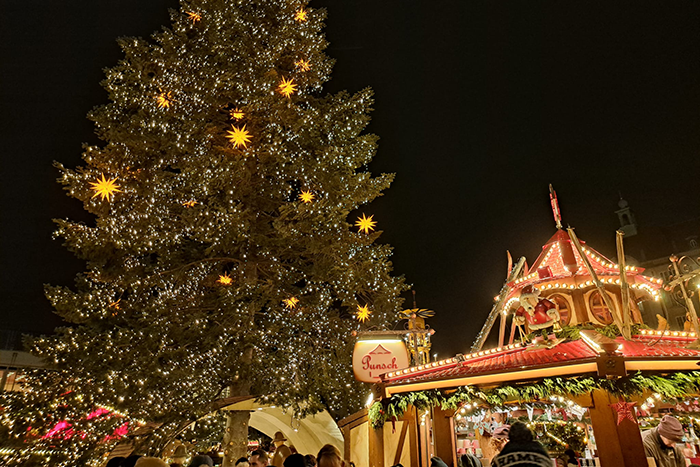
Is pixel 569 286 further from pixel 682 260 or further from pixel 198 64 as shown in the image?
pixel 198 64

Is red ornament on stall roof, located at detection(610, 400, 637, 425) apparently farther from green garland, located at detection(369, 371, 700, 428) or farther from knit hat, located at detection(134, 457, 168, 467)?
knit hat, located at detection(134, 457, 168, 467)

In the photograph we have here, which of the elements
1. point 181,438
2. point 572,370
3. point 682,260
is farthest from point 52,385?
point 682,260

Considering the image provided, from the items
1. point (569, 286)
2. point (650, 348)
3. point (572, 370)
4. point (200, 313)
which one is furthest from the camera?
point (200, 313)

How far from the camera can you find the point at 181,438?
9898 mm

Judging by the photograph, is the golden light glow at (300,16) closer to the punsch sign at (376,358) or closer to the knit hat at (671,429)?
the punsch sign at (376,358)

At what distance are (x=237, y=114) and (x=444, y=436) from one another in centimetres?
1053

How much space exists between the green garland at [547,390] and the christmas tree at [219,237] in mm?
→ 3156

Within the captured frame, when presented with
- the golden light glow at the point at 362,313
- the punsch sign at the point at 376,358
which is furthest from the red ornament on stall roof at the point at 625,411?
the golden light glow at the point at 362,313

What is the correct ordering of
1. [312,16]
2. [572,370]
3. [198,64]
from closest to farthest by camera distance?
[572,370], [198,64], [312,16]

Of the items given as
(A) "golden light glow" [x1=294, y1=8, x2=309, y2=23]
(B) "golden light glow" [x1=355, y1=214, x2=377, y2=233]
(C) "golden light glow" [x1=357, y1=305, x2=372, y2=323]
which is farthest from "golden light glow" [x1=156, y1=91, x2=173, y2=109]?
(C) "golden light glow" [x1=357, y1=305, x2=372, y2=323]

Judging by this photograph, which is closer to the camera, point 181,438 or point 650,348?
point 650,348

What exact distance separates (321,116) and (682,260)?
10.9m

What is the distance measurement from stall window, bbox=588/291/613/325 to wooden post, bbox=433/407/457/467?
13.4 ft

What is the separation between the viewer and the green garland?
6.45 metres
